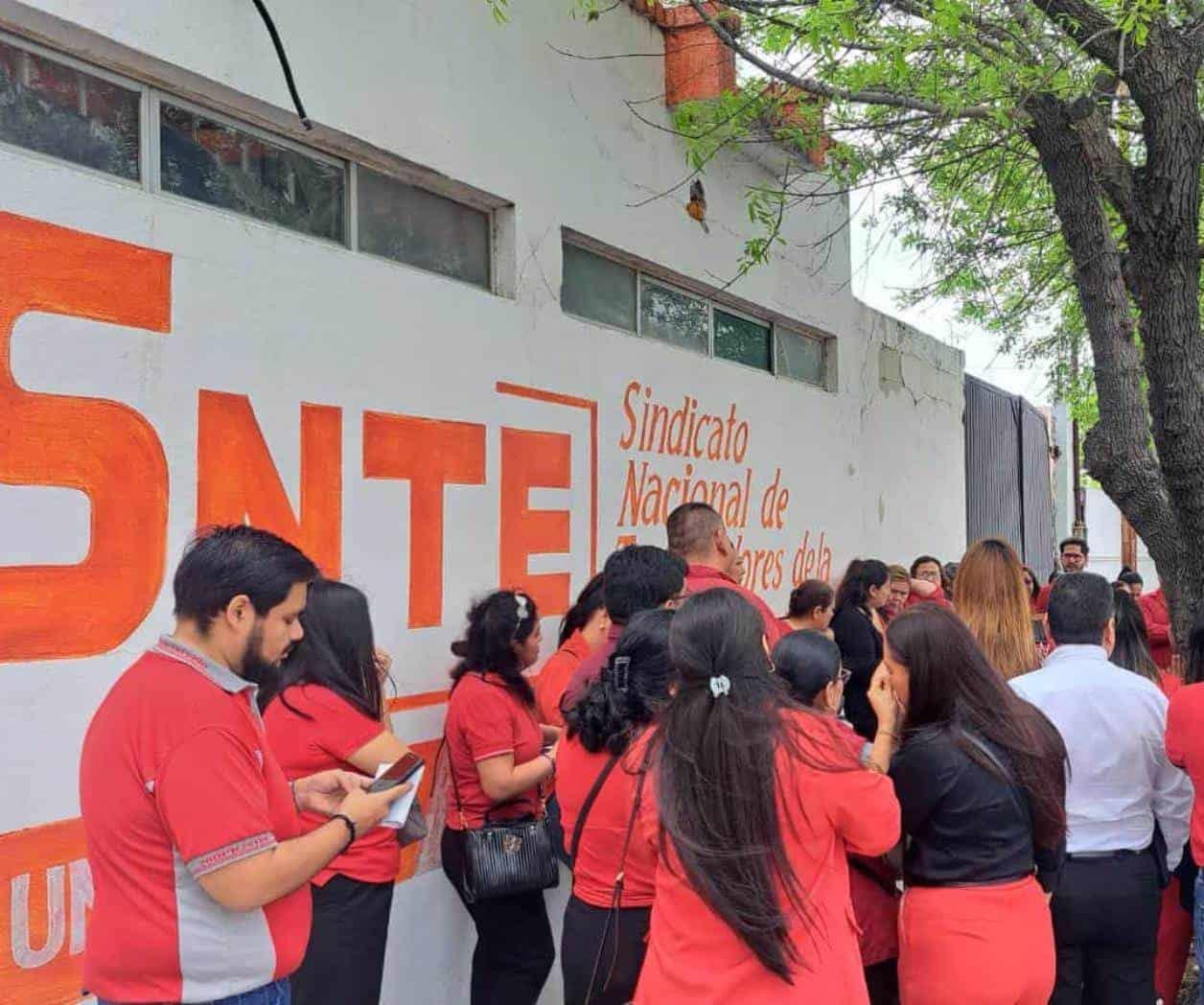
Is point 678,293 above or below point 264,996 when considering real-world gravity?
above

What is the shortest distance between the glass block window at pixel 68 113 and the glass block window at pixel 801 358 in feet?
15.9

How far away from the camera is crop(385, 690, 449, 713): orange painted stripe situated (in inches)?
161

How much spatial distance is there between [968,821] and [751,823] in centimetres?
79

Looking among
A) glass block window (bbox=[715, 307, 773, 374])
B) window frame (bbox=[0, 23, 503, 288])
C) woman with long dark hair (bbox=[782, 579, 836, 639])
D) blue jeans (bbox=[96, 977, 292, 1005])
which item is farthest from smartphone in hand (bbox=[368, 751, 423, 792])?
glass block window (bbox=[715, 307, 773, 374])

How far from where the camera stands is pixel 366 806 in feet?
7.32

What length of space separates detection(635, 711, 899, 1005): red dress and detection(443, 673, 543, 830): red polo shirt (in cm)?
136

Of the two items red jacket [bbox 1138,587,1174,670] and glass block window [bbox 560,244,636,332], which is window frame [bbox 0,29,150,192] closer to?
glass block window [bbox 560,244,636,332]

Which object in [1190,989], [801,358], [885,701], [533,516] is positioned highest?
[801,358]

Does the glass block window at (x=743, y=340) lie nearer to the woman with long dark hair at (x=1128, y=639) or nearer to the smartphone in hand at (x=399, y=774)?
the woman with long dark hair at (x=1128, y=639)

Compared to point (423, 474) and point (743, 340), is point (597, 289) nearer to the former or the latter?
point (423, 474)

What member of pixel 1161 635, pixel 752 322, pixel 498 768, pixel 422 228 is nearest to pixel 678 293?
pixel 752 322

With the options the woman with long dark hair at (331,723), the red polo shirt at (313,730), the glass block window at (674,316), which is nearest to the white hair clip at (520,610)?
the woman with long dark hair at (331,723)

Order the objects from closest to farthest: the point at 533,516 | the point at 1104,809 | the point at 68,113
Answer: the point at 68,113 → the point at 1104,809 → the point at 533,516

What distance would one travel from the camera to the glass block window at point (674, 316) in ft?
19.5
